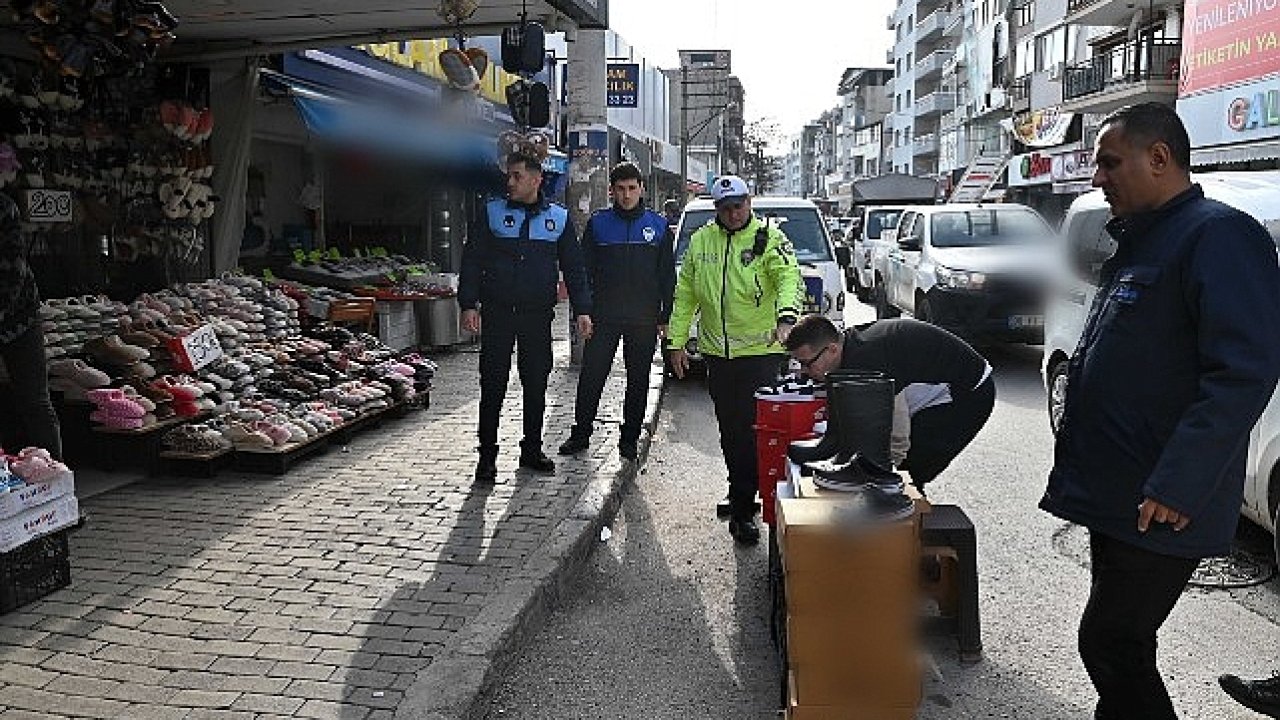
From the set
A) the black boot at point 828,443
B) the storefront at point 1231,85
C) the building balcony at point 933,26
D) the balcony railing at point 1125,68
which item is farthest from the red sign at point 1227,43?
the building balcony at point 933,26

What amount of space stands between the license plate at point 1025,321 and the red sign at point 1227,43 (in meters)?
10.5

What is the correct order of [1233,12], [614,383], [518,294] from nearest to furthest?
[518,294]
[614,383]
[1233,12]

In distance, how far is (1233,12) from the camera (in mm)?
19969

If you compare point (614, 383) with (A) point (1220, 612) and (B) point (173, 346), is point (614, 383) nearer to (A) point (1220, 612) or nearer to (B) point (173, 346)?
(B) point (173, 346)

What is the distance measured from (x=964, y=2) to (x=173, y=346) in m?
60.3

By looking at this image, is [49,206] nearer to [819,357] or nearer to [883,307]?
[819,357]

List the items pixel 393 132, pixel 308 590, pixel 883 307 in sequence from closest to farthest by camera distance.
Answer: pixel 308 590 < pixel 393 132 < pixel 883 307

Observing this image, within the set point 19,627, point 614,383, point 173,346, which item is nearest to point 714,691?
point 19,627

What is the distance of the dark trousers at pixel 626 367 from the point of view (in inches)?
284

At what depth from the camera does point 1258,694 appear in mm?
3441

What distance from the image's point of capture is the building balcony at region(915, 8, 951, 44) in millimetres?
67000

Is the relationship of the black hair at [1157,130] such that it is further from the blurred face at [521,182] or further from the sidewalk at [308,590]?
the blurred face at [521,182]

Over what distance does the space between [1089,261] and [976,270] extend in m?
4.59

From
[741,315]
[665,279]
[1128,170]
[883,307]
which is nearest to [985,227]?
[883,307]
